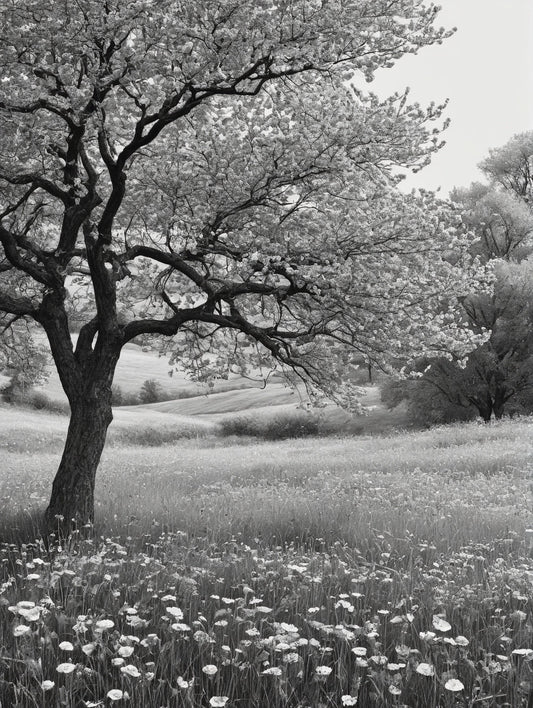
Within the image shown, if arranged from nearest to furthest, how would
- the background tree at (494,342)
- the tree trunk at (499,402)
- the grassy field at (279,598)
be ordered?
the grassy field at (279,598)
the background tree at (494,342)
the tree trunk at (499,402)

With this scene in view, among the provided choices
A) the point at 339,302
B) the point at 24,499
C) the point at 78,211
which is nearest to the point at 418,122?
the point at 339,302

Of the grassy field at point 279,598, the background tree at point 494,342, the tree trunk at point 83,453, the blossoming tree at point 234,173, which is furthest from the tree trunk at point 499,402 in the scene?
the tree trunk at point 83,453

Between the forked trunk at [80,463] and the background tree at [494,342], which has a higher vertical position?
the background tree at [494,342]

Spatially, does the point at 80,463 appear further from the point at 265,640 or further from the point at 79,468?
the point at 265,640

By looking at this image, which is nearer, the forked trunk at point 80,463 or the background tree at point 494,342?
the forked trunk at point 80,463

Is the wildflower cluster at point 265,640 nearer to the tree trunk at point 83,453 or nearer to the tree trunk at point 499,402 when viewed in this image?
the tree trunk at point 83,453

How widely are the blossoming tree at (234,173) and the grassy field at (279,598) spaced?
252 cm

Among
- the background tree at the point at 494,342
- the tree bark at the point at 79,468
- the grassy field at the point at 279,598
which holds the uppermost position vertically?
the background tree at the point at 494,342

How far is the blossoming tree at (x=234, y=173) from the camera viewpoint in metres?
8.30

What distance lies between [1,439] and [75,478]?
29.1m

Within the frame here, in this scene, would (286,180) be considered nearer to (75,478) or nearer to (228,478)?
(75,478)

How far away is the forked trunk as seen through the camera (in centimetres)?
1109

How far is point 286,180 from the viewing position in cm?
1013

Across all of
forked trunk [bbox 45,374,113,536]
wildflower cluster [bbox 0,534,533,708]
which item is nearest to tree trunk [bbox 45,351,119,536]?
forked trunk [bbox 45,374,113,536]
